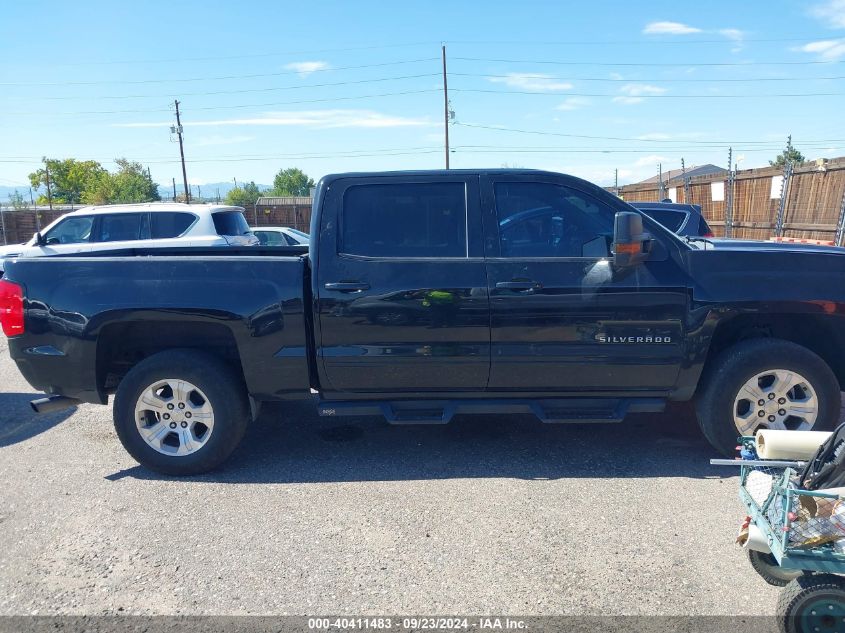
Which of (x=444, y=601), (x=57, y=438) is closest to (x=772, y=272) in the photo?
(x=444, y=601)

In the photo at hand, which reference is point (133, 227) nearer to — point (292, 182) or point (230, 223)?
point (230, 223)

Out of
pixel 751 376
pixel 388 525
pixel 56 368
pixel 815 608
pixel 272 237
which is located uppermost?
pixel 272 237

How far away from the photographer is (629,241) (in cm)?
406

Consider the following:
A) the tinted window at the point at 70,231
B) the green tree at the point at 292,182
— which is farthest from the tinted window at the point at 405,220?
the green tree at the point at 292,182

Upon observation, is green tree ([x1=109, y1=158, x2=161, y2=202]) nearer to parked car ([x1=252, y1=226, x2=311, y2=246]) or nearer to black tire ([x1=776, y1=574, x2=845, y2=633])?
parked car ([x1=252, y1=226, x2=311, y2=246])

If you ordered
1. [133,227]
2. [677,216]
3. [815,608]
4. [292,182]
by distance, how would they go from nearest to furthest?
[815,608]
[677,216]
[133,227]
[292,182]

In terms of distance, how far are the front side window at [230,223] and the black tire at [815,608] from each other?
9.29 metres

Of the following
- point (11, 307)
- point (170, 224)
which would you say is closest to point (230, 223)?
point (170, 224)

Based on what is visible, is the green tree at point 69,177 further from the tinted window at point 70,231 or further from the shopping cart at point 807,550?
the shopping cart at point 807,550

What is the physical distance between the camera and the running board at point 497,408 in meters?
4.46

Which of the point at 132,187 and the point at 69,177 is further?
the point at 69,177

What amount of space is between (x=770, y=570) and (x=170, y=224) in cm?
945

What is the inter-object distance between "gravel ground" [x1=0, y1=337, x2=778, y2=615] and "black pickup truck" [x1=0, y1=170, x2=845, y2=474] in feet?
1.34

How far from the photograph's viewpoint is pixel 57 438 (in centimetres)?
531
